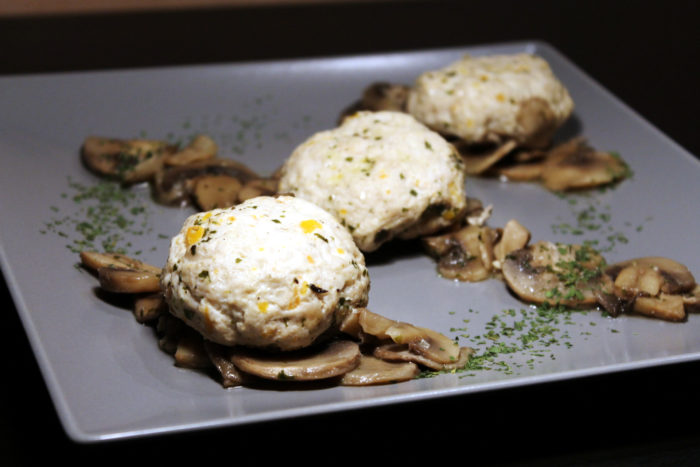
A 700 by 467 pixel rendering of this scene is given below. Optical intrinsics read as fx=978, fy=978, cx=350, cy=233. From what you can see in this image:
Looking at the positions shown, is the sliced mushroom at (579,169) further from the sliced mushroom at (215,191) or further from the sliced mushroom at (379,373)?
the sliced mushroom at (379,373)

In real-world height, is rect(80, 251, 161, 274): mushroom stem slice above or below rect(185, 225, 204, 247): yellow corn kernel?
below

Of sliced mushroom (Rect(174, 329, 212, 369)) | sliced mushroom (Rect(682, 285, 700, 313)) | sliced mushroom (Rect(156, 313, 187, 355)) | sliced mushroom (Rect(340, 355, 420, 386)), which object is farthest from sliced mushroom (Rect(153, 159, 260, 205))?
sliced mushroom (Rect(682, 285, 700, 313))

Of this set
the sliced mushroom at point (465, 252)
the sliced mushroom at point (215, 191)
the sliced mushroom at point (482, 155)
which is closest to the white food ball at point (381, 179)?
the sliced mushroom at point (465, 252)

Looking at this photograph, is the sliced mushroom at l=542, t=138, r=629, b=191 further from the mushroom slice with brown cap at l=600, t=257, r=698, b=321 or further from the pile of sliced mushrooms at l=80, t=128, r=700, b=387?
the mushroom slice with brown cap at l=600, t=257, r=698, b=321

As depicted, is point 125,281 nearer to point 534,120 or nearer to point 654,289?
point 654,289

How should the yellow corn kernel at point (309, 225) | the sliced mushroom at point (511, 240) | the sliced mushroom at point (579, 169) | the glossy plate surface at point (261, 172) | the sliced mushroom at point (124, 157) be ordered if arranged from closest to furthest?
the glossy plate surface at point (261, 172) → the yellow corn kernel at point (309, 225) → the sliced mushroom at point (511, 240) → the sliced mushroom at point (124, 157) → the sliced mushroom at point (579, 169)

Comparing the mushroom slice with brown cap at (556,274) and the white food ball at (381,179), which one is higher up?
the white food ball at (381,179)
